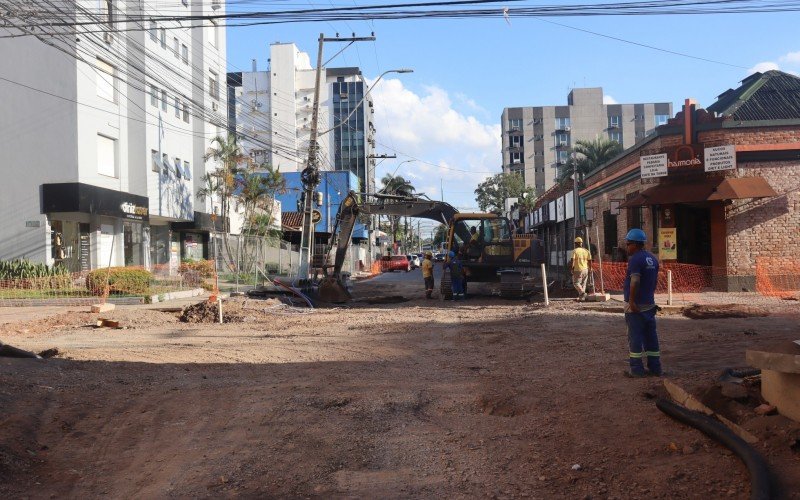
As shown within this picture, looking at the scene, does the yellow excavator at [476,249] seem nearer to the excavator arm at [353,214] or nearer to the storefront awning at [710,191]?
the excavator arm at [353,214]

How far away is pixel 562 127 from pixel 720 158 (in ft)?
A: 227

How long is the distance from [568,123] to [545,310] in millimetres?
75459

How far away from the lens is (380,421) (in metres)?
6.47

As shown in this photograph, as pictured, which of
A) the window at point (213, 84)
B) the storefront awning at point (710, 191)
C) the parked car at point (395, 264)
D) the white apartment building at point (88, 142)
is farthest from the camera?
the parked car at point (395, 264)

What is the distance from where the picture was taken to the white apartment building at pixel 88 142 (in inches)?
1032

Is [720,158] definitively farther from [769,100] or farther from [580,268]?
[580,268]

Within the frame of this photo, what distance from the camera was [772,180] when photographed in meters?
20.5

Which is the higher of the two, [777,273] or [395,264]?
[395,264]

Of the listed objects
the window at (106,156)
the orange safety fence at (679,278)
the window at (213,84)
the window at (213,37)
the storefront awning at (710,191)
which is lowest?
the orange safety fence at (679,278)

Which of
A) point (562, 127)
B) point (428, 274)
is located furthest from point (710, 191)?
point (562, 127)

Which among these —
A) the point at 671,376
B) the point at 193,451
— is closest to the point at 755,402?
→ the point at 671,376

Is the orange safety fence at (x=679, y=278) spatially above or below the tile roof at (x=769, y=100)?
below

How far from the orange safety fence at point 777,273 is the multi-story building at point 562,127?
6619cm

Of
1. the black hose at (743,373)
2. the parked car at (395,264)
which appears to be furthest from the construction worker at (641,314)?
the parked car at (395,264)
